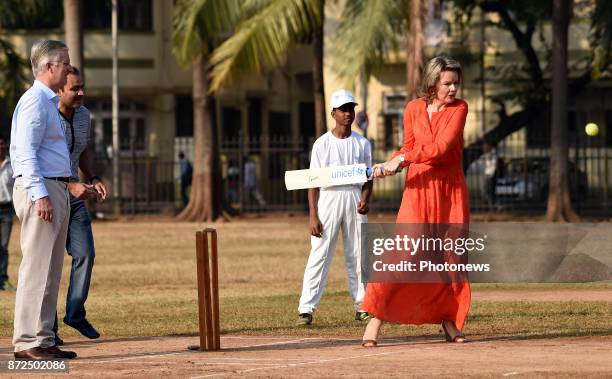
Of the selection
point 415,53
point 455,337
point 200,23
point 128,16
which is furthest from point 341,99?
point 128,16

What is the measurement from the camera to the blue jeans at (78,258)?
1252cm

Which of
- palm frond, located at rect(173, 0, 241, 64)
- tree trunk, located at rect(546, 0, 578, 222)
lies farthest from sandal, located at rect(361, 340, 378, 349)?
tree trunk, located at rect(546, 0, 578, 222)

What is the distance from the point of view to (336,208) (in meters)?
14.0

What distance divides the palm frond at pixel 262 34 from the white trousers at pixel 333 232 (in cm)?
1612

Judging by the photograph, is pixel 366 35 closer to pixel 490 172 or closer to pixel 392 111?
pixel 490 172

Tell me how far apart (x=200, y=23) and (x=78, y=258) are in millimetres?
19666

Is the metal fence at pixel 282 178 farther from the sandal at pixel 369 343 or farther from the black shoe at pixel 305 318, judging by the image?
the sandal at pixel 369 343

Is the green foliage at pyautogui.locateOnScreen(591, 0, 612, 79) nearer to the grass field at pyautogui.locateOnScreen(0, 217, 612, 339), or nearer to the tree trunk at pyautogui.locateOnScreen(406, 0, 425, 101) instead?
the tree trunk at pyautogui.locateOnScreen(406, 0, 425, 101)

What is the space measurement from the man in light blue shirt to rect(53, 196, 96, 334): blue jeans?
1.61 metres

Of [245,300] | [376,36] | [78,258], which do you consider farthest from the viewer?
[376,36]

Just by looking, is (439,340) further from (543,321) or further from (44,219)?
(44,219)

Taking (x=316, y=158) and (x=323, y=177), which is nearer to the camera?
(x=323, y=177)

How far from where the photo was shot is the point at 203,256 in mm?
11359

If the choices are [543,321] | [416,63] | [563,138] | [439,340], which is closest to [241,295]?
[543,321]
